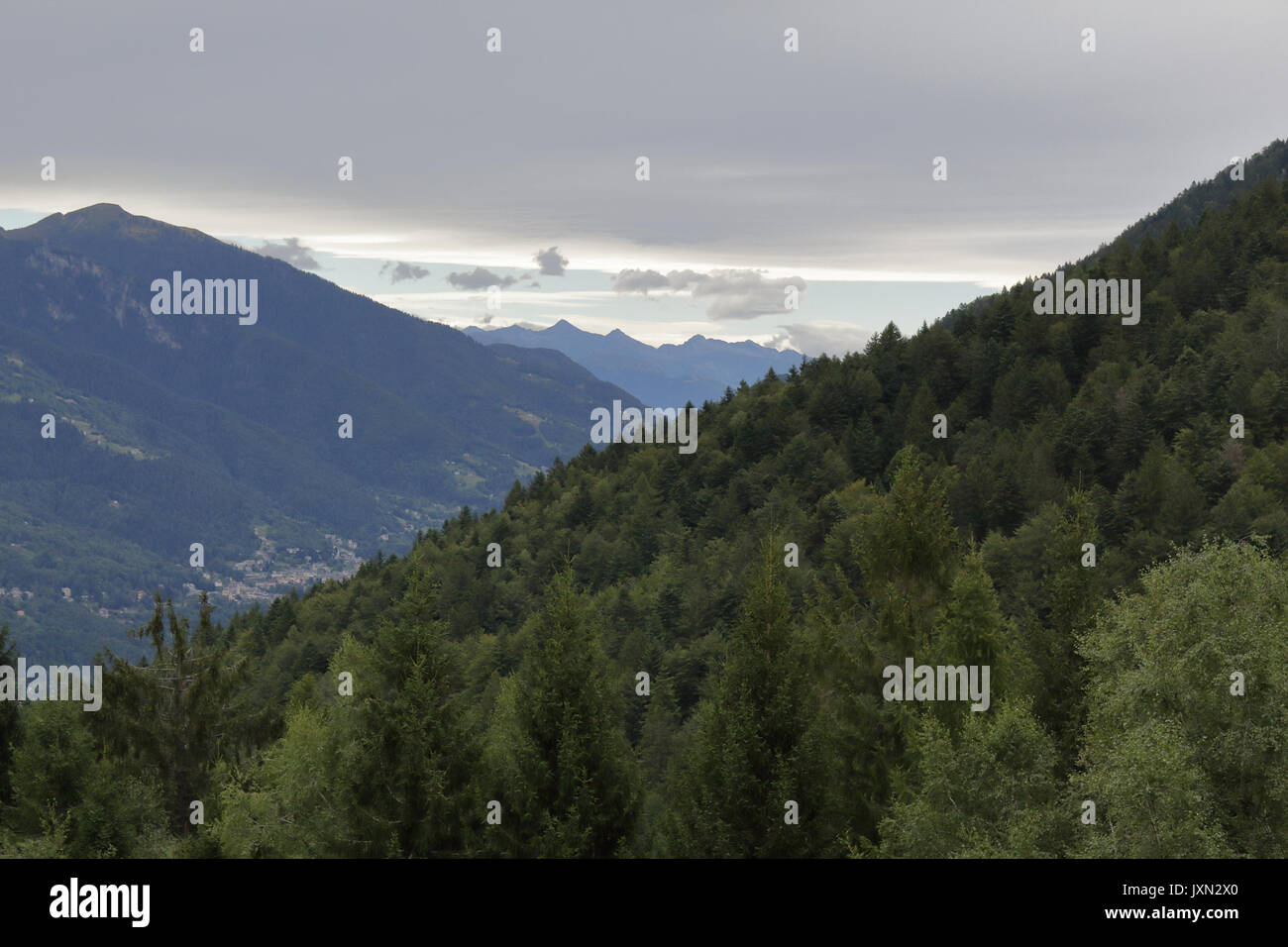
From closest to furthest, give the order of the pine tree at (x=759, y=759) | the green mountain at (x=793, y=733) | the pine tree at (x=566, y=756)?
the green mountain at (x=793, y=733), the pine tree at (x=759, y=759), the pine tree at (x=566, y=756)

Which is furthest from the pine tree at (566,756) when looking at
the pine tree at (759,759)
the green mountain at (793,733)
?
the pine tree at (759,759)

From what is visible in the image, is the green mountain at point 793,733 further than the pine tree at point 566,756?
No

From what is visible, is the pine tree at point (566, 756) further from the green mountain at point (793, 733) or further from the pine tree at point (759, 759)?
the pine tree at point (759, 759)

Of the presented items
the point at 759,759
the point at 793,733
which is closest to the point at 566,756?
the point at 759,759

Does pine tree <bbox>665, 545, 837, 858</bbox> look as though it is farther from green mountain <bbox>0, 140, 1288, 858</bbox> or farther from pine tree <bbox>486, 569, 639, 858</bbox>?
pine tree <bbox>486, 569, 639, 858</bbox>

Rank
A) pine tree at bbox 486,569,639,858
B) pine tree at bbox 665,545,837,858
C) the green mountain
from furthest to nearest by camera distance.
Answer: pine tree at bbox 486,569,639,858
pine tree at bbox 665,545,837,858
the green mountain

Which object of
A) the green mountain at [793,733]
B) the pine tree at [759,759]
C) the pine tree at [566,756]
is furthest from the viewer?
the pine tree at [566,756]

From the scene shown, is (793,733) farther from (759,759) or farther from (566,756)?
(566,756)

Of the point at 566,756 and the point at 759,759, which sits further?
the point at 566,756

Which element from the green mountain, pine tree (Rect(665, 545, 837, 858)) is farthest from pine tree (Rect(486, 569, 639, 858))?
pine tree (Rect(665, 545, 837, 858))

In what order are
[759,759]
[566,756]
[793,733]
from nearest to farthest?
[759,759] < [566,756] < [793,733]

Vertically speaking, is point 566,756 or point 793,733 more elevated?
point 793,733

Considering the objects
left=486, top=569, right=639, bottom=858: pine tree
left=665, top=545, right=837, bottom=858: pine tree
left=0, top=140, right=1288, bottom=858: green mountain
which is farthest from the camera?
left=486, top=569, right=639, bottom=858: pine tree
